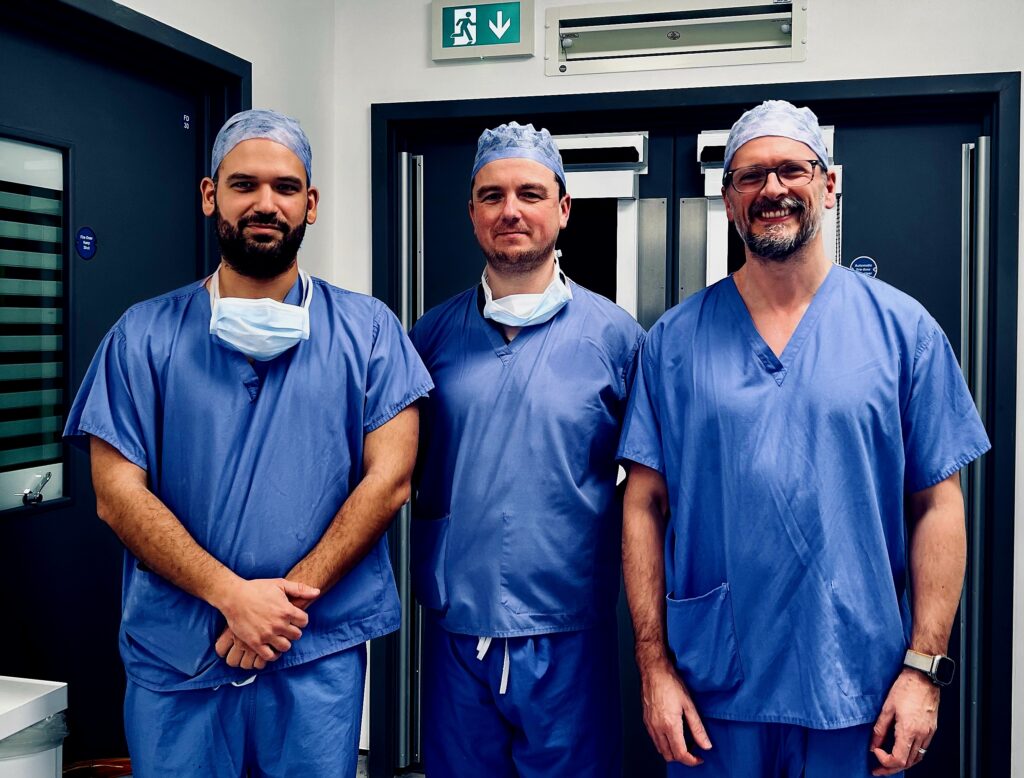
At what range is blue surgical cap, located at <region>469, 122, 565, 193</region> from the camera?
1.55 m

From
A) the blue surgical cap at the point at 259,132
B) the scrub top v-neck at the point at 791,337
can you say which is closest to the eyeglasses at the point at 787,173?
the scrub top v-neck at the point at 791,337

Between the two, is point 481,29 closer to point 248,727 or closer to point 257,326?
point 257,326

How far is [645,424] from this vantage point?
4.42 ft

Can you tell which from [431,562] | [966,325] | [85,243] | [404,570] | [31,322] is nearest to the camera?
[431,562]

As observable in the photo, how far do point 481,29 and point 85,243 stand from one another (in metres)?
1.10

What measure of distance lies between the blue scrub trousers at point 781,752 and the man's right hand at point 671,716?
0.8 inches

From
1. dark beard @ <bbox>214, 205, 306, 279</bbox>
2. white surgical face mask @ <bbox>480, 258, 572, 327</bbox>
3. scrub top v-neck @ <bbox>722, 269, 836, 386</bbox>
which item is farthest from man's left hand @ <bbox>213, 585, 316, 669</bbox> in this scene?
scrub top v-neck @ <bbox>722, 269, 836, 386</bbox>

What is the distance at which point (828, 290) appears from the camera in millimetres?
1306

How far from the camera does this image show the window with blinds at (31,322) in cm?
156

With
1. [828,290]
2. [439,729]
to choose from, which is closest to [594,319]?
[828,290]

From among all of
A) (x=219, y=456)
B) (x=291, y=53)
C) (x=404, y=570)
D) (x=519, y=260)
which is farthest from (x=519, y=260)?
(x=404, y=570)

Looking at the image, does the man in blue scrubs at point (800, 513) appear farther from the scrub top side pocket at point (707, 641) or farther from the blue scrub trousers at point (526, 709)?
the blue scrub trousers at point (526, 709)

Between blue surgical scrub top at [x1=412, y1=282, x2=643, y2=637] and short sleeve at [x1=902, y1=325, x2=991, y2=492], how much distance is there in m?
0.47

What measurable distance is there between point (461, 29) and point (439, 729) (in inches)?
65.2
